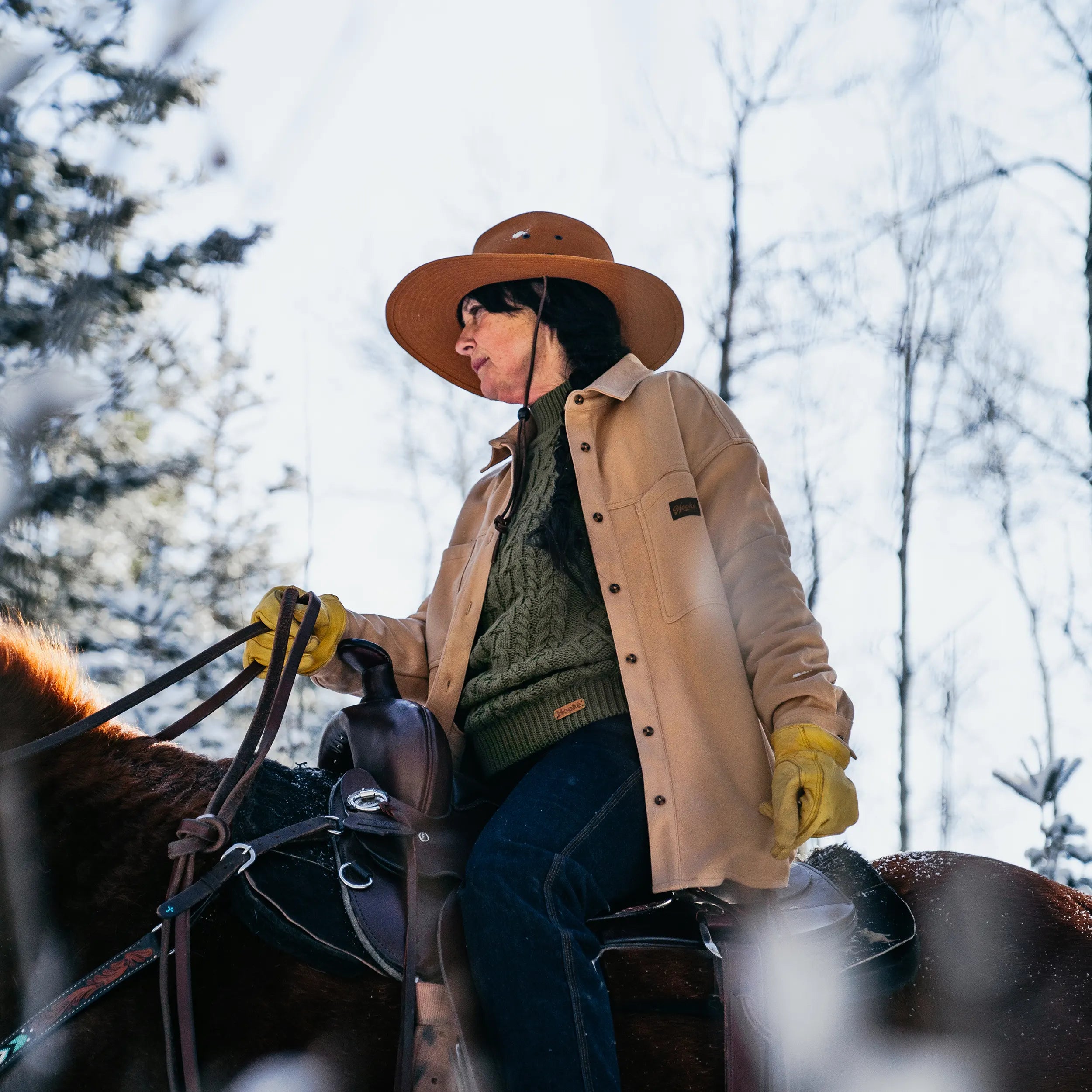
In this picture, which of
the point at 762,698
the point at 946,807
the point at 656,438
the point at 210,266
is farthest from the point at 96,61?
the point at 946,807

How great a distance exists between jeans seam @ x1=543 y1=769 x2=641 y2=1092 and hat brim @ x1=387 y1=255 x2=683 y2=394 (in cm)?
147

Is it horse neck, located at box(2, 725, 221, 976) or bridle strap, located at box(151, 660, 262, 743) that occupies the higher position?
bridle strap, located at box(151, 660, 262, 743)

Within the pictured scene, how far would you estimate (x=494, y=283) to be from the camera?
289 centimetres

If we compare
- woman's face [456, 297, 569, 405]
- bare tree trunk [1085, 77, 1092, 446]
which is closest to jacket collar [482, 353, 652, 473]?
woman's face [456, 297, 569, 405]

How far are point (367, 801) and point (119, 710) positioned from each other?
57cm

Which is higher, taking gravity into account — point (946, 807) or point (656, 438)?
point (656, 438)

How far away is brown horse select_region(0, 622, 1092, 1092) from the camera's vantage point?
1.88 metres

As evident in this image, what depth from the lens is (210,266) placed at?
9469 millimetres

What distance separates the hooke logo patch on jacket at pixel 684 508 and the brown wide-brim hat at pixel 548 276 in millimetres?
792

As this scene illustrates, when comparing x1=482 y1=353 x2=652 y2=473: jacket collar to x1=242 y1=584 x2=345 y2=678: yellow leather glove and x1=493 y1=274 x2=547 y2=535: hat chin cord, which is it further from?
x1=242 y1=584 x2=345 y2=678: yellow leather glove

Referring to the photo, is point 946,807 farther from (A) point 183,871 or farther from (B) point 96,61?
(A) point 183,871

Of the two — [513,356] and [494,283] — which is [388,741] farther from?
[494,283]

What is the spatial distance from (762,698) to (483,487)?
4.18ft

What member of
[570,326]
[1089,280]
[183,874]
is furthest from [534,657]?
[1089,280]
